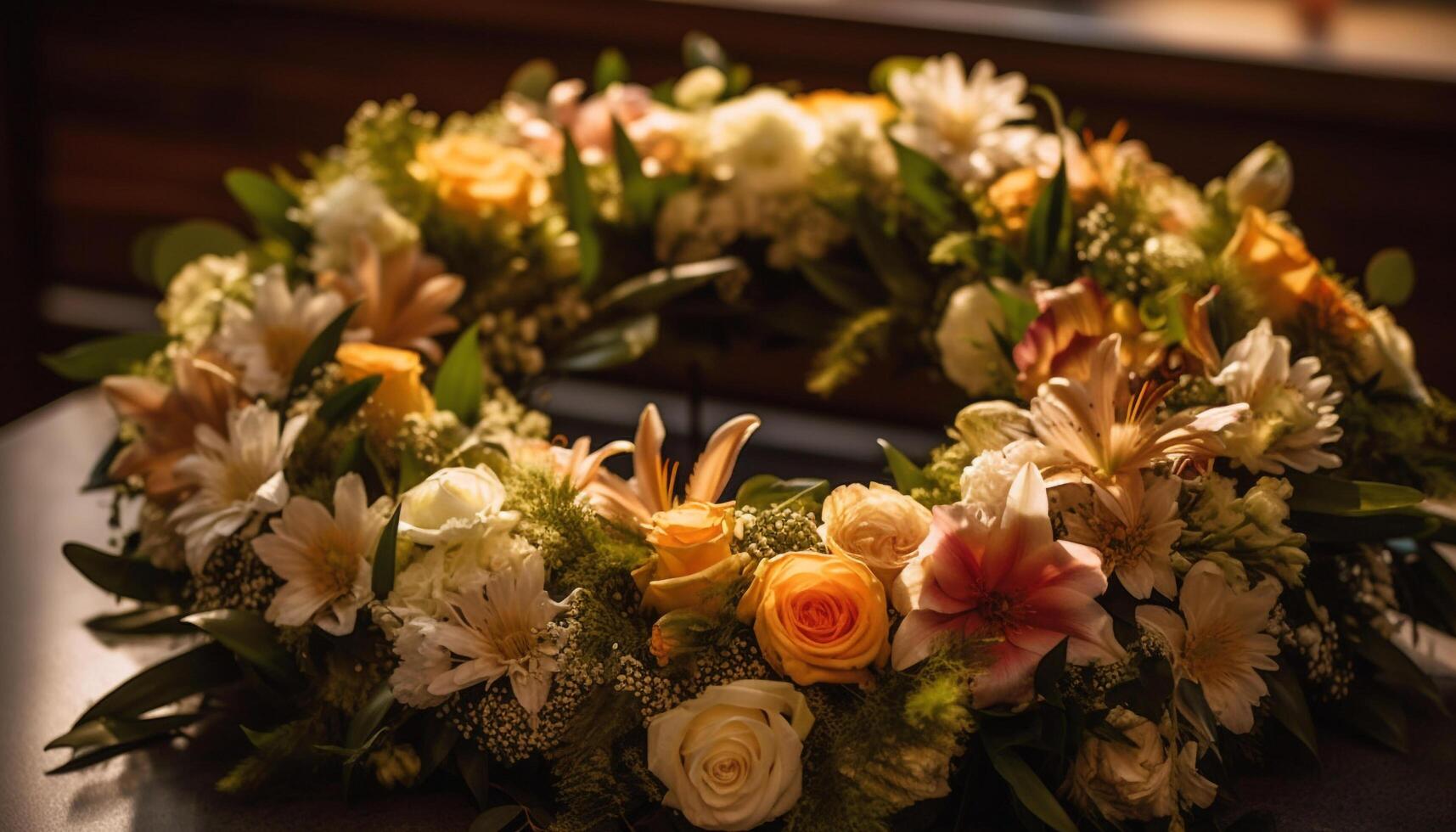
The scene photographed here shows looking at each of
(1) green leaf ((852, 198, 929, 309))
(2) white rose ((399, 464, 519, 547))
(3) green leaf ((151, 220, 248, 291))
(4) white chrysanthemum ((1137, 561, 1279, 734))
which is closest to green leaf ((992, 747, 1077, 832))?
(4) white chrysanthemum ((1137, 561, 1279, 734))

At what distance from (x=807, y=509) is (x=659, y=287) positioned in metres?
0.45

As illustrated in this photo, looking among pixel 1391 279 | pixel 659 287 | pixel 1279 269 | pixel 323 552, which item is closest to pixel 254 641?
pixel 323 552

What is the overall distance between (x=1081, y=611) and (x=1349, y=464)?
0.43 m

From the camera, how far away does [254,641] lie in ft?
3.42

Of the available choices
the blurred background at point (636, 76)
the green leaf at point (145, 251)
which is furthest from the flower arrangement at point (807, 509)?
the blurred background at point (636, 76)

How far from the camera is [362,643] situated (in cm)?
103

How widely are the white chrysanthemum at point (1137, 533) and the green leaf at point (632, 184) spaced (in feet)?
2.19

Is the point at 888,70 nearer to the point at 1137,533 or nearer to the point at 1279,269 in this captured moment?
the point at 1279,269

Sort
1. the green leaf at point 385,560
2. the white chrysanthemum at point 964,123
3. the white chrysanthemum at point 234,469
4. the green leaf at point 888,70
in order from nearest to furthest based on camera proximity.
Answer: the green leaf at point 385,560 → the white chrysanthemum at point 234,469 → the white chrysanthemum at point 964,123 → the green leaf at point 888,70

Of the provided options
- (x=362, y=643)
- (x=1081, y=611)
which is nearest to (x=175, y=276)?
(x=362, y=643)

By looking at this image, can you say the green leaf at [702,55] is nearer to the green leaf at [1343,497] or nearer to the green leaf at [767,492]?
the green leaf at [767,492]

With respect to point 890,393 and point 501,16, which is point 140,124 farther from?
point 890,393

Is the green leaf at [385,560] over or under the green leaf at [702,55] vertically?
under

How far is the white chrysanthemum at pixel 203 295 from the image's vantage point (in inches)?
52.0
